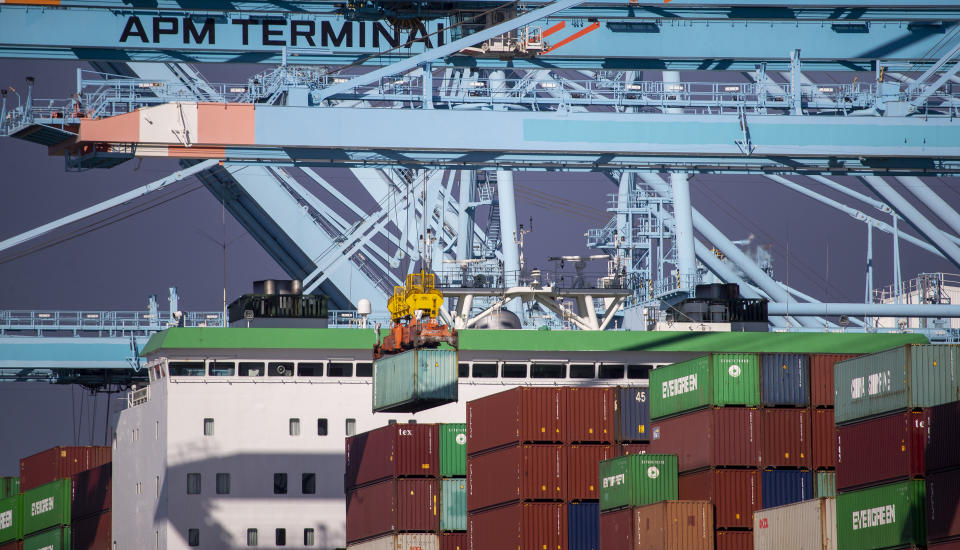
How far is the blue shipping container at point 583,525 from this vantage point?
29.3 metres

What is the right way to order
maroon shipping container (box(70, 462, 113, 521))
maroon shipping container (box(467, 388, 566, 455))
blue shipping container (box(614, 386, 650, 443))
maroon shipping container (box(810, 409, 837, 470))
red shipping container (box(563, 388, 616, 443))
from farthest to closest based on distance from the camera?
maroon shipping container (box(70, 462, 113, 521)) < blue shipping container (box(614, 386, 650, 443)) < red shipping container (box(563, 388, 616, 443)) < maroon shipping container (box(467, 388, 566, 455)) < maroon shipping container (box(810, 409, 837, 470))

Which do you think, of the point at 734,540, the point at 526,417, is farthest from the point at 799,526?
the point at 526,417

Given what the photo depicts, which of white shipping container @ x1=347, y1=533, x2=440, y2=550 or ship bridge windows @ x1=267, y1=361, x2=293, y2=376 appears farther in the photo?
ship bridge windows @ x1=267, y1=361, x2=293, y2=376

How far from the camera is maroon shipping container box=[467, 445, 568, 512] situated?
29547mm

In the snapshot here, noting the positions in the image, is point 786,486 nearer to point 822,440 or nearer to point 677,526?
point 822,440

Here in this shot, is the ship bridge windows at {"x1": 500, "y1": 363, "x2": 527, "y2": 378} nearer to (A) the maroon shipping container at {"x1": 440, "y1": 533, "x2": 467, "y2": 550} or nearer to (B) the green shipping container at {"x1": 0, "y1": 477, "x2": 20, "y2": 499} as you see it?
(A) the maroon shipping container at {"x1": 440, "y1": 533, "x2": 467, "y2": 550}

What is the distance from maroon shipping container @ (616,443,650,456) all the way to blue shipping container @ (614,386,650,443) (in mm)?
99

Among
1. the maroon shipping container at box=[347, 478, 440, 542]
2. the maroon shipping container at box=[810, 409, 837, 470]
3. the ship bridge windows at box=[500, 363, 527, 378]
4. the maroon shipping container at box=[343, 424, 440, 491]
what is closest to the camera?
the maroon shipping container at box=[810, 409, 837, 470]

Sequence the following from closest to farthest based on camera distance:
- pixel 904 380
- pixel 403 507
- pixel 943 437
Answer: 1. pixel 943 437
2. pixel 904 380
3. pixel 403 507

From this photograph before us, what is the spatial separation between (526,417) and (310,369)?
9.64 meters

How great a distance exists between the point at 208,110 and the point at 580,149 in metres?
6.95

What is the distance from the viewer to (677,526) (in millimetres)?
25891

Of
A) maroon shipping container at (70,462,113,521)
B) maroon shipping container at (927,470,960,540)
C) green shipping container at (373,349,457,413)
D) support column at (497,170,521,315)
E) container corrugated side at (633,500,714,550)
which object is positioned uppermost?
support column at (497,170,521,315)

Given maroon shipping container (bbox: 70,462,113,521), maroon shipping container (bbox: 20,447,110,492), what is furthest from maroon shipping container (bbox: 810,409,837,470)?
maroon shipping container (bbox: 20,447,110,492)
